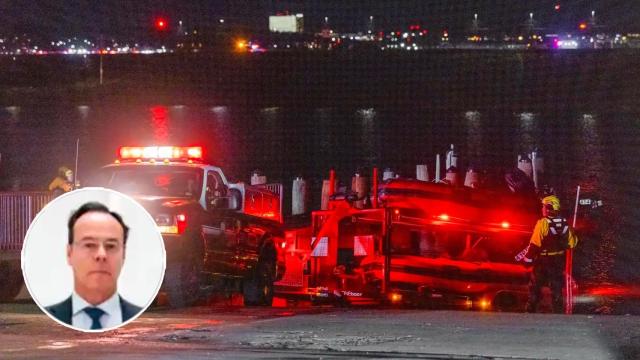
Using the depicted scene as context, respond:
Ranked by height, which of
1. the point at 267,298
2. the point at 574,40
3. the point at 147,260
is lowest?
the point at 267,298

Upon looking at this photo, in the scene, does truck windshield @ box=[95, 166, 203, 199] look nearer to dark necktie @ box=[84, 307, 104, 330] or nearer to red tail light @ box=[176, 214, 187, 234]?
red tail light @ box=[176, 214, 187, 234]

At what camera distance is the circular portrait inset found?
3.69m

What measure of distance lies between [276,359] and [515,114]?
15887cm

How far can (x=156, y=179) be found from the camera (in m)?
13.1

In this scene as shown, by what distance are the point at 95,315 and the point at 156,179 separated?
30.5 ft

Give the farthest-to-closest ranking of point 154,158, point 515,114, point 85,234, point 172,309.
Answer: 1. point 515,114
2. point 154,158
3. point 172,309
4. point 85,234

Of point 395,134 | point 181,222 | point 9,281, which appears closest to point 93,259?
point 181,222

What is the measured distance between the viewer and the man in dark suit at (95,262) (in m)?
3.67

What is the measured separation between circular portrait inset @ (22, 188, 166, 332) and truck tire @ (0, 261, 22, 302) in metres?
11.1

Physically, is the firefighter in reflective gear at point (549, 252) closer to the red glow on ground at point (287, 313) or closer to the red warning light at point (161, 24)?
the red glow on ground at point (287, 313)

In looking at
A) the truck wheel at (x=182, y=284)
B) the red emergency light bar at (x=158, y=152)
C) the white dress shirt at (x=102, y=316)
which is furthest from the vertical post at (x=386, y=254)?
the white dress shirt at (x=102, y=316)

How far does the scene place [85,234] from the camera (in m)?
3.68

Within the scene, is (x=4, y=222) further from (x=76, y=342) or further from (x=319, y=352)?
(x=319, y=352)

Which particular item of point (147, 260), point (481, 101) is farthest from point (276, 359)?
point (481, 101)
